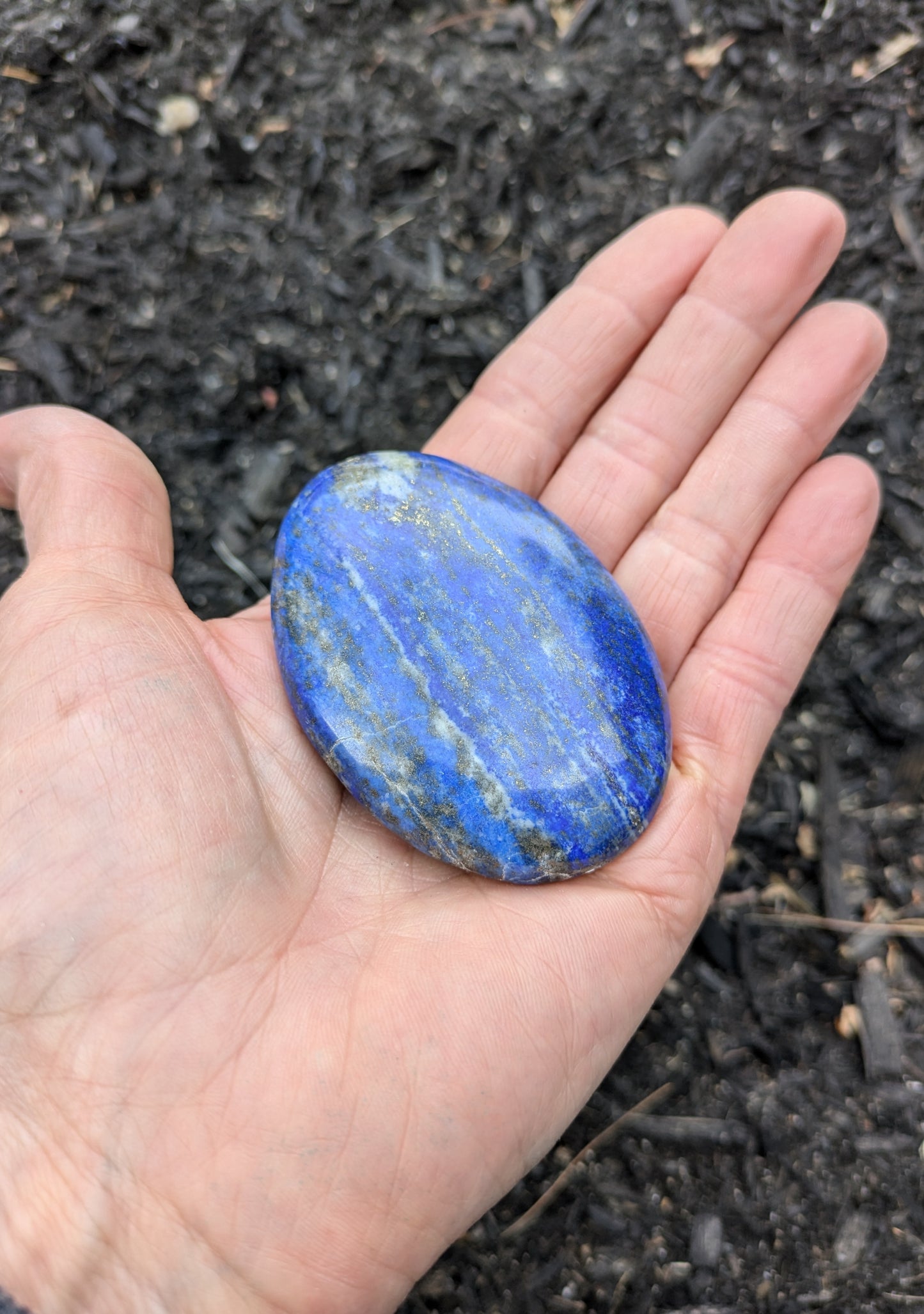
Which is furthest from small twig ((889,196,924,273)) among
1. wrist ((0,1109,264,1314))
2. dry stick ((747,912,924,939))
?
wrist ((0,1109,264,1314))

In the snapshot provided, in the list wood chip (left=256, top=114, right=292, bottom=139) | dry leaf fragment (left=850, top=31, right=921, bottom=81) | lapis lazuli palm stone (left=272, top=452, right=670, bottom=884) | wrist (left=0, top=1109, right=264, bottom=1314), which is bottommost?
wrist (left=0, top=1109, right=264, bottom=1314)

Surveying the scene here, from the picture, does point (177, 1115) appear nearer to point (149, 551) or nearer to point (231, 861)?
point (231, 861)

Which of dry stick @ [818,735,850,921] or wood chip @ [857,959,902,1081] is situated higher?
dry stick @ [818,735,850,921]

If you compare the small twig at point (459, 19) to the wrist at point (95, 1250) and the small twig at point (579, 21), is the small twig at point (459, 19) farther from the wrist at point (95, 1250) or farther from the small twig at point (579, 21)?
the wrist at point (95, 1250)

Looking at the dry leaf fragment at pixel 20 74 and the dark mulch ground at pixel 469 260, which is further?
the dry leaf fragment at pixel 20 74

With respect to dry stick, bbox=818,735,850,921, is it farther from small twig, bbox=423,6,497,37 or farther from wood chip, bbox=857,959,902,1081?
small twig, bbox=423,6,497,37

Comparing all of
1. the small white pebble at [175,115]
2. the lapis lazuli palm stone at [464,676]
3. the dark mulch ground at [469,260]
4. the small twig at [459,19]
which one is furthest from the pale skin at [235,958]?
the small twig at [459,19]

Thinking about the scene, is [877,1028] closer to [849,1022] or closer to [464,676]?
[849,1022]
